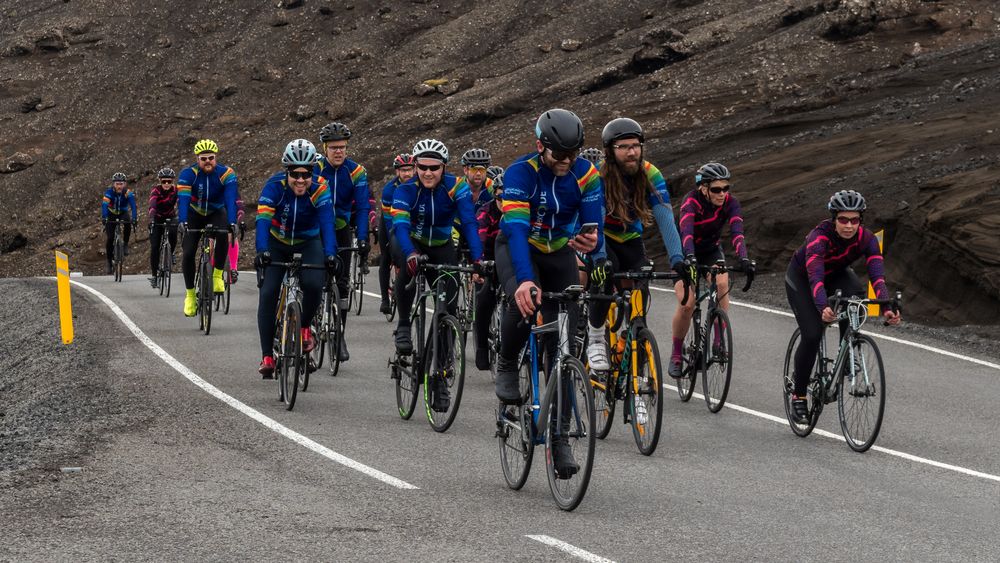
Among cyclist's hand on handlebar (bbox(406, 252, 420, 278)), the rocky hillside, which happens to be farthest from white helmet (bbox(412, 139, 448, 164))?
the rocky hillside

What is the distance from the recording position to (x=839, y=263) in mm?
10891

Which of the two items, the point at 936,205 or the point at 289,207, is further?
the point at 936,205

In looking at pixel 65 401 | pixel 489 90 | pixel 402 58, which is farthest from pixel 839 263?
pixel 402 58

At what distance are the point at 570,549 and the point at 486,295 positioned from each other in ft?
12.0

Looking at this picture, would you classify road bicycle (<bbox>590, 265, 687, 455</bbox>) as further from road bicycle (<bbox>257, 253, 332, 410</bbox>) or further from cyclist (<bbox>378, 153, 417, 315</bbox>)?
cyclist (<bbox>378, 153, 417, 315</bbox>)

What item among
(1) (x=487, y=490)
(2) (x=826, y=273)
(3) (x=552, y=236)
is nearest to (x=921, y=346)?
(2) (x=826, y=273)

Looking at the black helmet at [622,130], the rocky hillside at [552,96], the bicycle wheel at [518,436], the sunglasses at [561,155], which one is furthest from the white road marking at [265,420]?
the rocky hillside at [552,96]

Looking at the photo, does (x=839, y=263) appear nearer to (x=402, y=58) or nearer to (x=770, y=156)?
(x=770, y=156)

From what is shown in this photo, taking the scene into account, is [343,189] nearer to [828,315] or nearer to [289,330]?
[289,330]

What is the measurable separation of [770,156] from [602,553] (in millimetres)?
23737

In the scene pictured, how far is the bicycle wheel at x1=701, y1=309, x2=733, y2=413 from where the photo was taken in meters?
11.8

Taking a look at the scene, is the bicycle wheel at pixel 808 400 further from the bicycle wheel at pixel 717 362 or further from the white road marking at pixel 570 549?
the white road marking at pixel 570 549

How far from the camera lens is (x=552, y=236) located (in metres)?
8.80

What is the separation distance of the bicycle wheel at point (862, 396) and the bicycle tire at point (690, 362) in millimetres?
1675
